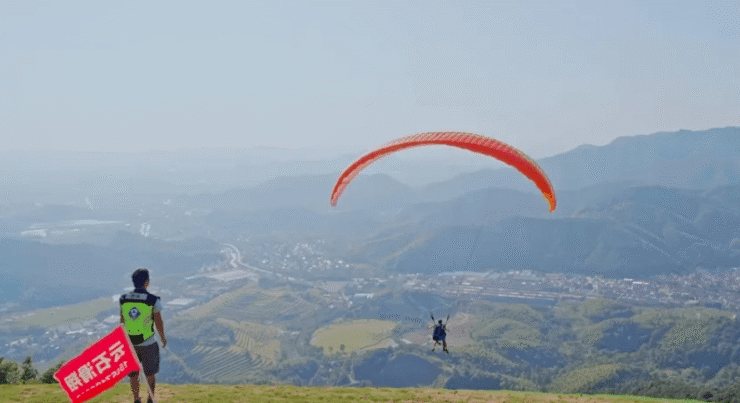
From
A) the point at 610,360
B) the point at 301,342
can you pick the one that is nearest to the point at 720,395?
the point at 610,360

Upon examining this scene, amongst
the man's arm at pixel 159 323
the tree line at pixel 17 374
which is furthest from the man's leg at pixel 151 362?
the tree line at pixel 17 374

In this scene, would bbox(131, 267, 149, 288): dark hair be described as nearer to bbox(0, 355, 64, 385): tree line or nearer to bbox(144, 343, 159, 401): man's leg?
bbox(144, 343, 159, 401): man's leg

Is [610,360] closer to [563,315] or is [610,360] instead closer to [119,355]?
[563,315]

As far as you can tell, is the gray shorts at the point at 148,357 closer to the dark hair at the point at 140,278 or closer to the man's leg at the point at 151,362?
the man's leg at the point at 151,362

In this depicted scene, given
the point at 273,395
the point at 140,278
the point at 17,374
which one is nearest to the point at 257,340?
the point at 17,374

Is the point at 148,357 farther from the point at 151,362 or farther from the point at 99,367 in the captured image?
the point at 99,367

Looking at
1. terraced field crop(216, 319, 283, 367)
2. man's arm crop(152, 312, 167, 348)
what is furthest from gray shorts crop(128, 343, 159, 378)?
terraced field crop(216, 319, 283, 367)
